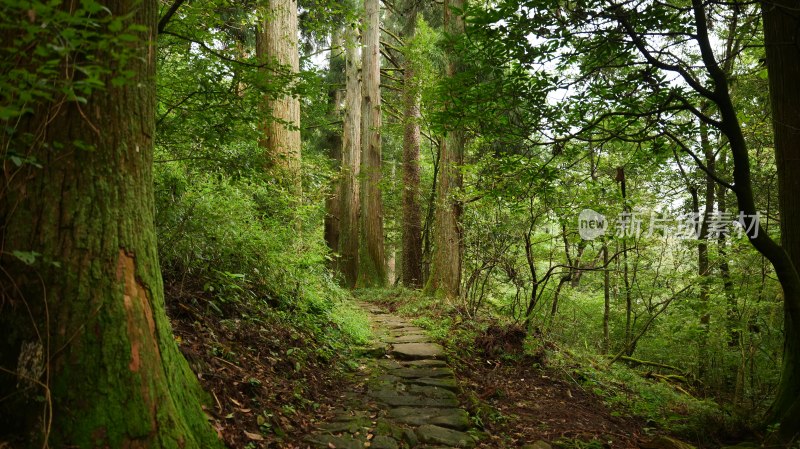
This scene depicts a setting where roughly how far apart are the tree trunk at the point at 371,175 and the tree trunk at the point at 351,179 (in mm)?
320

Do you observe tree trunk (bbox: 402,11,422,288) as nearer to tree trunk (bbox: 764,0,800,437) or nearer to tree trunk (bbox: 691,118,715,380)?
tree trunk (bbox: 691,118,715,380)

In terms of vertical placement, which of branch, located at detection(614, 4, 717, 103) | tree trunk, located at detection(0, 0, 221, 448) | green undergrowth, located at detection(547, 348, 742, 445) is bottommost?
green undergrowth, located at detection(547, 348, 742, 445)

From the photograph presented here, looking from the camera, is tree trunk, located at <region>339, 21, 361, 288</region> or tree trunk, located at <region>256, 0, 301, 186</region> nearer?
tree trunk, located at <region>256, 0, 301, 186</region>

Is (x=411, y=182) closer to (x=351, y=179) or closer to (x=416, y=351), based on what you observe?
(x=351, y=179)

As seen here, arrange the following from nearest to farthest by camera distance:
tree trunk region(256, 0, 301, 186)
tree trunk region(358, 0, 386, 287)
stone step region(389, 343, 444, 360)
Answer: stone step region(389, 343, 444, 360), tree trunk region(256, 0, 301, 186), tree trunk region(358, 0, 386, 287)

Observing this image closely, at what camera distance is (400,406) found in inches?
167

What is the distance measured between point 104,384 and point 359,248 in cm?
1219

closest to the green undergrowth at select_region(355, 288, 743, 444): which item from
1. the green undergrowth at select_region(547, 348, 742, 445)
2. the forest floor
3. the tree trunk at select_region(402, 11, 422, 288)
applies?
the green undergrowth at select_region(547, 348, 742, 445)

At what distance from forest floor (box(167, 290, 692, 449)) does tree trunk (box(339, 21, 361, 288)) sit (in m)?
8.05

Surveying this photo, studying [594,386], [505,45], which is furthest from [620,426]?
[505,45]

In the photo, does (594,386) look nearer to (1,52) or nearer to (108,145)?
(108,145)

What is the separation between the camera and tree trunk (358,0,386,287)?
1394 centimetres

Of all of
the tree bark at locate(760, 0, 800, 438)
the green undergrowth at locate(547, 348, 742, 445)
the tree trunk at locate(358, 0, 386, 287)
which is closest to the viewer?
the tree bark at locate(760, 0, 800, 438)

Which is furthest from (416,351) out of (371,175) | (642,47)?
(371,175)
